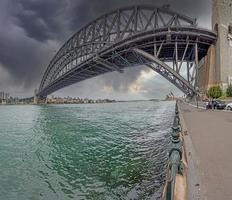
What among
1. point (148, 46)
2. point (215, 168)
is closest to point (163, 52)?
point (148, 46)

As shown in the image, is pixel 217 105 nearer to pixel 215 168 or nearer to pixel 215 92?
pixel 215 92

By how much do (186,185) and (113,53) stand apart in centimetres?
6036

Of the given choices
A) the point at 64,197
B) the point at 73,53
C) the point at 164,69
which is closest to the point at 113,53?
the point at 164,69

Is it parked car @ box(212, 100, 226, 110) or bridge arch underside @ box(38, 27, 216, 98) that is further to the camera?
bridge arch underside @ box(38, 27, 216, 98)

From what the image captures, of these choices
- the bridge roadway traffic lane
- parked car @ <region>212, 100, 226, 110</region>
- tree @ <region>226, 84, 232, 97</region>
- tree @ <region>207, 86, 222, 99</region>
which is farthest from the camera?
tree @ <region>207, 86, 222, 99</region>

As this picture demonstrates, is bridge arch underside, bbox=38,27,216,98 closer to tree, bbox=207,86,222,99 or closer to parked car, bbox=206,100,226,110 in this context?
tree, bbox=207,86,222,99

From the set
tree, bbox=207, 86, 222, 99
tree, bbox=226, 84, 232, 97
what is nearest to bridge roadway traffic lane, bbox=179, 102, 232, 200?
tree, bbox=226, 84, 232, 97

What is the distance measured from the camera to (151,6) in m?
66.1

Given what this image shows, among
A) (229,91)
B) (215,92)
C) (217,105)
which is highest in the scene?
(229,91)

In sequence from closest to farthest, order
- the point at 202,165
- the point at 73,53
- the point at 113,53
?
the point at 202,165, the point at 113,53, the point at 73,53

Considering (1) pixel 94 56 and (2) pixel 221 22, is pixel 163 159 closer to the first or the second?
(2) pixel 221 22

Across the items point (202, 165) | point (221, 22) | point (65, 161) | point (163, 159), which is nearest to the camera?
point (202, 165)

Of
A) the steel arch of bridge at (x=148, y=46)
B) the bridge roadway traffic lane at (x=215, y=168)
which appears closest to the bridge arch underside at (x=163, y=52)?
the steel arch of bridge at (x=148, y=46)

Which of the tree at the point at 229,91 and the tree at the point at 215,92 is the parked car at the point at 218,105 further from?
the tree at the point at 215,92
